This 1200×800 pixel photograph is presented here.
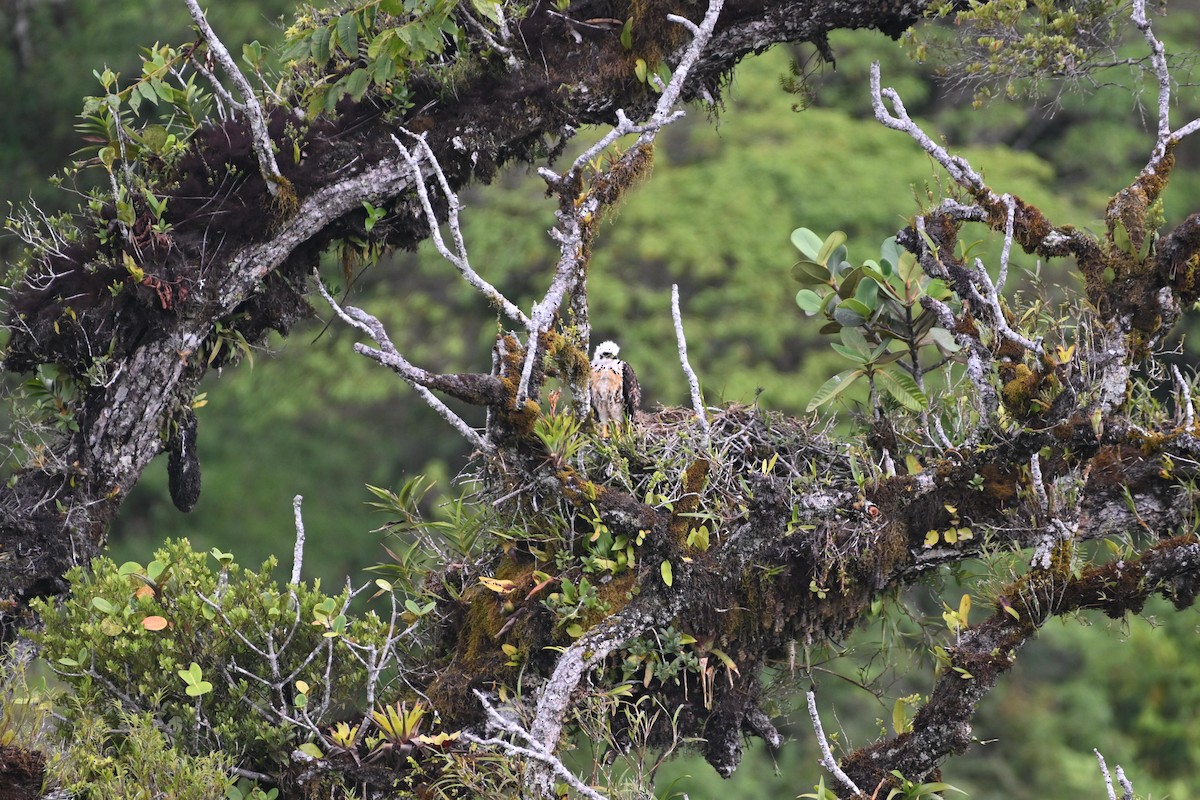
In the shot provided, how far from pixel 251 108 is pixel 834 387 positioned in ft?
7.13

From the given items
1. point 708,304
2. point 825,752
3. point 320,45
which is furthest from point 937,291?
point 708,304

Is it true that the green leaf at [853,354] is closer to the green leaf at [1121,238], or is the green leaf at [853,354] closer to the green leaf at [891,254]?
the green leaf at [891,254]

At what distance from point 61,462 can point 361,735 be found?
1.51 metres

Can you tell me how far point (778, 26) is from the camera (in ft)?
14.0

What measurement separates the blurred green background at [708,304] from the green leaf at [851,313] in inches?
216

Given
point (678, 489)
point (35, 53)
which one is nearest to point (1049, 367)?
point (678, 489)

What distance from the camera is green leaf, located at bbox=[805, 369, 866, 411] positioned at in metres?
4.12

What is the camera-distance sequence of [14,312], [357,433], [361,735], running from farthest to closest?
[357,433] → [14,312] → [361,735]

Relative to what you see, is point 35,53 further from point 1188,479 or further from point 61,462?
point 1188,479

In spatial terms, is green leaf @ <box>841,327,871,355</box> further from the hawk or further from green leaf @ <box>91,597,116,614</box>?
green leaf @ <box>91,597,116,614</box>

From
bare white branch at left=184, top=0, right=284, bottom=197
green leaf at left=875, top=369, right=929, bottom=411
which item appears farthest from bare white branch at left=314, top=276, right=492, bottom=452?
green leaf at left=875, top=369, right=929, bottom=411

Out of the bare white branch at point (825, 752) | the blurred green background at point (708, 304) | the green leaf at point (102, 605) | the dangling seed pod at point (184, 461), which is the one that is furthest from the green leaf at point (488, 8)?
the blurred green background at point (708, 304)

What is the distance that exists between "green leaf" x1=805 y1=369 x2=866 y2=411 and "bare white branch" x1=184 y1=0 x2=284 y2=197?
6.48 feet

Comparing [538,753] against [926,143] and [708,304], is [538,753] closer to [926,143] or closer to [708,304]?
[926,143]
